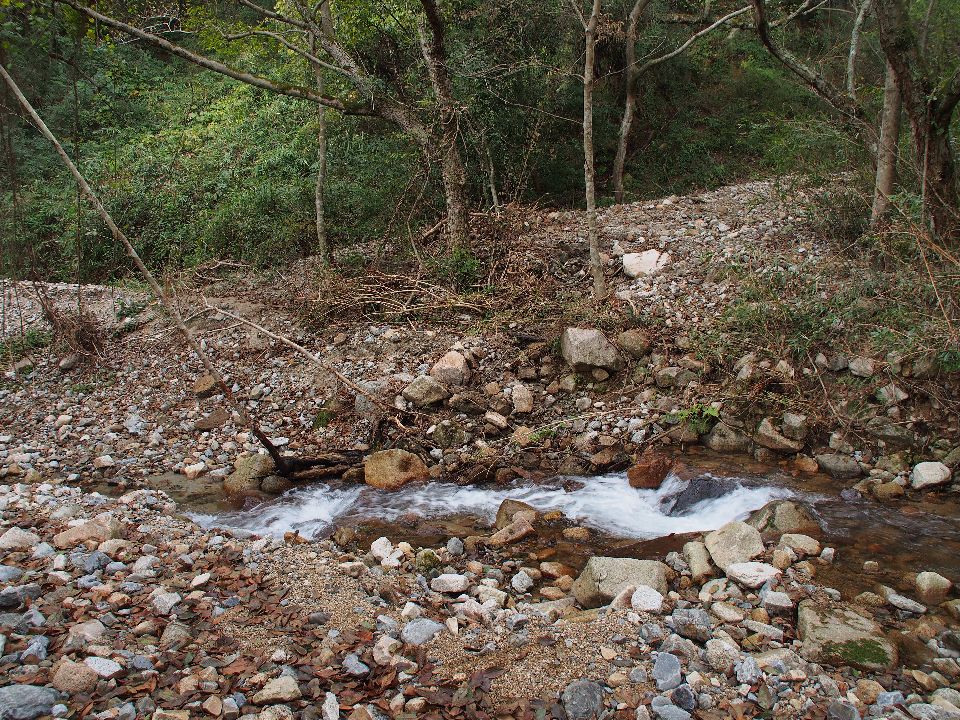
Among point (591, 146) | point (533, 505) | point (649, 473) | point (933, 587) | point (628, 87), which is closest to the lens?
point (933, 587)

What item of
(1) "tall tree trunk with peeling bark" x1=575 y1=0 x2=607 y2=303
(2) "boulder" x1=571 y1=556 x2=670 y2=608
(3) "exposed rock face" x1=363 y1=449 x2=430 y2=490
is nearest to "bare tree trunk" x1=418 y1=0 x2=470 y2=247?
(1) "tall tree trunk with peeling bark" x1=575 y1=0 x2=607 y2=303

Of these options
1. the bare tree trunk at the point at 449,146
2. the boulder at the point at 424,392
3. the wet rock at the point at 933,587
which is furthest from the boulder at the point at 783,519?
the bare tree trunk at the point at 449,146

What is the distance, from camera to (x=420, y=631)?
11.0 ft

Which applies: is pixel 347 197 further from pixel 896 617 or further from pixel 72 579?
pixel 896 617

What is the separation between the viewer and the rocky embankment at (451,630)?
2820 millimetres

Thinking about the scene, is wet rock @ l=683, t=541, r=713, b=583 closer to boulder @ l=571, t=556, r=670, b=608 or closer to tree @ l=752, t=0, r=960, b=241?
boulder @ l=571, t=556, r=670, b=608

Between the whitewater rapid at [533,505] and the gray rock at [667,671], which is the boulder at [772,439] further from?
the gray rock at [667,671]

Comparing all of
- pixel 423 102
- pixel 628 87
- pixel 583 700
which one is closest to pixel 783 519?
pixel 583 700

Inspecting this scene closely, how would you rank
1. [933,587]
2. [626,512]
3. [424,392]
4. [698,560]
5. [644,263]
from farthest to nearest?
1. [644,263]
2. [424,392]
3. [626,512]
4. [698,560]
5. [933,587]

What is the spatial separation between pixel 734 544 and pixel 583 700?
61.9 inches

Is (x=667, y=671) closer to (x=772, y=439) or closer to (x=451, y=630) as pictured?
(x=451, y=630)

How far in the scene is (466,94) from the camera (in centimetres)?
925

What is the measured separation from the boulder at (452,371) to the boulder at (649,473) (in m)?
1.89

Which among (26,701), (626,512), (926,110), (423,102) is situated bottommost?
(626,512)
